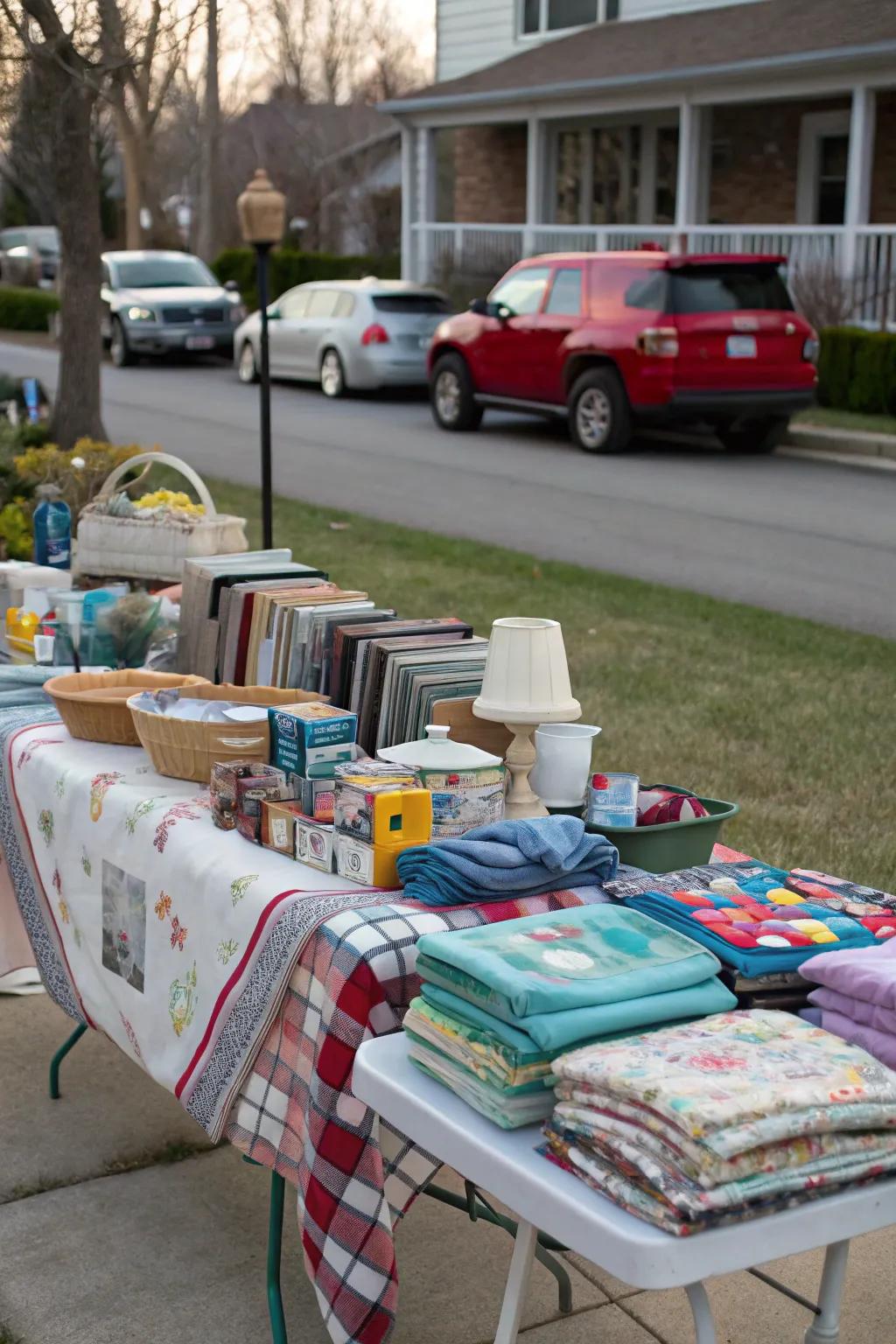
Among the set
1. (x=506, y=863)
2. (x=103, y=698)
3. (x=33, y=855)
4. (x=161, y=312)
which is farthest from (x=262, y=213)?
(x=161, y=312)

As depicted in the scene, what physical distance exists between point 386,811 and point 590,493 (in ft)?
34.0

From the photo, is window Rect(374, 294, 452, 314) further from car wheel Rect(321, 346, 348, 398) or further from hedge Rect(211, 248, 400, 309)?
hedge Rect(211, 248, 400, 309)

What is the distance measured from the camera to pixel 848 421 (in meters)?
15.5

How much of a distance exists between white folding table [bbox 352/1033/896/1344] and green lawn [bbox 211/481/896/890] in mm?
2951

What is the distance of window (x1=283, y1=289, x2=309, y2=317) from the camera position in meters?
19.9

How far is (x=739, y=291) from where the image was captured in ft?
45.8

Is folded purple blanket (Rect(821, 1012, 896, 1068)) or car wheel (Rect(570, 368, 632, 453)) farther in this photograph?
car wheel (Rect(570, 368, 632, 453))

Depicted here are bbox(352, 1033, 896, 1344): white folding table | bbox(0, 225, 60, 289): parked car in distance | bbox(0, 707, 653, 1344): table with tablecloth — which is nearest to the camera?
bbox(352, 1033, 896, 1344): white folding table

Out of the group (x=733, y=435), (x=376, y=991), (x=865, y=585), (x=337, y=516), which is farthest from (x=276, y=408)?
(x=376, y=991)

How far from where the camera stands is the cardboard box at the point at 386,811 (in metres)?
2.51

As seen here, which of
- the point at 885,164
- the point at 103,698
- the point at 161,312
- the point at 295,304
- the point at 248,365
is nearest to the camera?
the point at 103,698

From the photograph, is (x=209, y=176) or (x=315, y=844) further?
(x=209, y=176)

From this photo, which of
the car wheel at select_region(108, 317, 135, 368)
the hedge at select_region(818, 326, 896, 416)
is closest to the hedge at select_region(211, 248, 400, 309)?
the car wheel at select_region(108, 317, 135, 368)

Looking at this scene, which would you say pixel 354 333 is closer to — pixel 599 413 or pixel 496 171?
pixel 599 413
